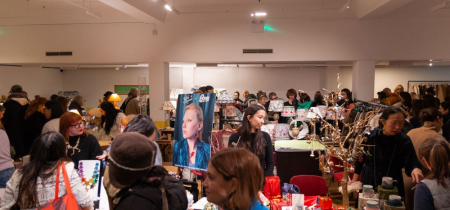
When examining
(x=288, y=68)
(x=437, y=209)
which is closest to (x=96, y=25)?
(x=288, y=68)

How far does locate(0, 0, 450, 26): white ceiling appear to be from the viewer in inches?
328

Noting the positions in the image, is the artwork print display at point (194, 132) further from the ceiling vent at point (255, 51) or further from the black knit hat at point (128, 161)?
the ceiling vent at point (255, 51)

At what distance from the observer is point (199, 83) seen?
13.4 meters

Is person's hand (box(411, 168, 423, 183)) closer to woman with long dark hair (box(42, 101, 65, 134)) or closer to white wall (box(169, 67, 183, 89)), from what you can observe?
woman with long dark hair (box(42, 101, 65, 134))

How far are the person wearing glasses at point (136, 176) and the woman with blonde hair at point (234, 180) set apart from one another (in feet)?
1.06

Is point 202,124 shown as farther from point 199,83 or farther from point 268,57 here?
point 199,83

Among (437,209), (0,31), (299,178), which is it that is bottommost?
(299,178)

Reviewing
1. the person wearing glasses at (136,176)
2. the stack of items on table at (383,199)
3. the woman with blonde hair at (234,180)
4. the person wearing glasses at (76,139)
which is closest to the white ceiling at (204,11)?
the person wearing glasses at (76,139)

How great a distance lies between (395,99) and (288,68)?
7118 millimetres

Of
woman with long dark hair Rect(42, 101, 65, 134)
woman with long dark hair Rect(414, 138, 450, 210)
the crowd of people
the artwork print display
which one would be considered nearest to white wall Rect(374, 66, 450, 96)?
the crowd of people

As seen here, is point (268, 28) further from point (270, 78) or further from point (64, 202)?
point (64, 202)

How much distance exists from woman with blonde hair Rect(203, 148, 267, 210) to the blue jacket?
2.21 m

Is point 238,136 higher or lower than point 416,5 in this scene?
lower

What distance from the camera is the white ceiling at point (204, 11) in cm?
834
